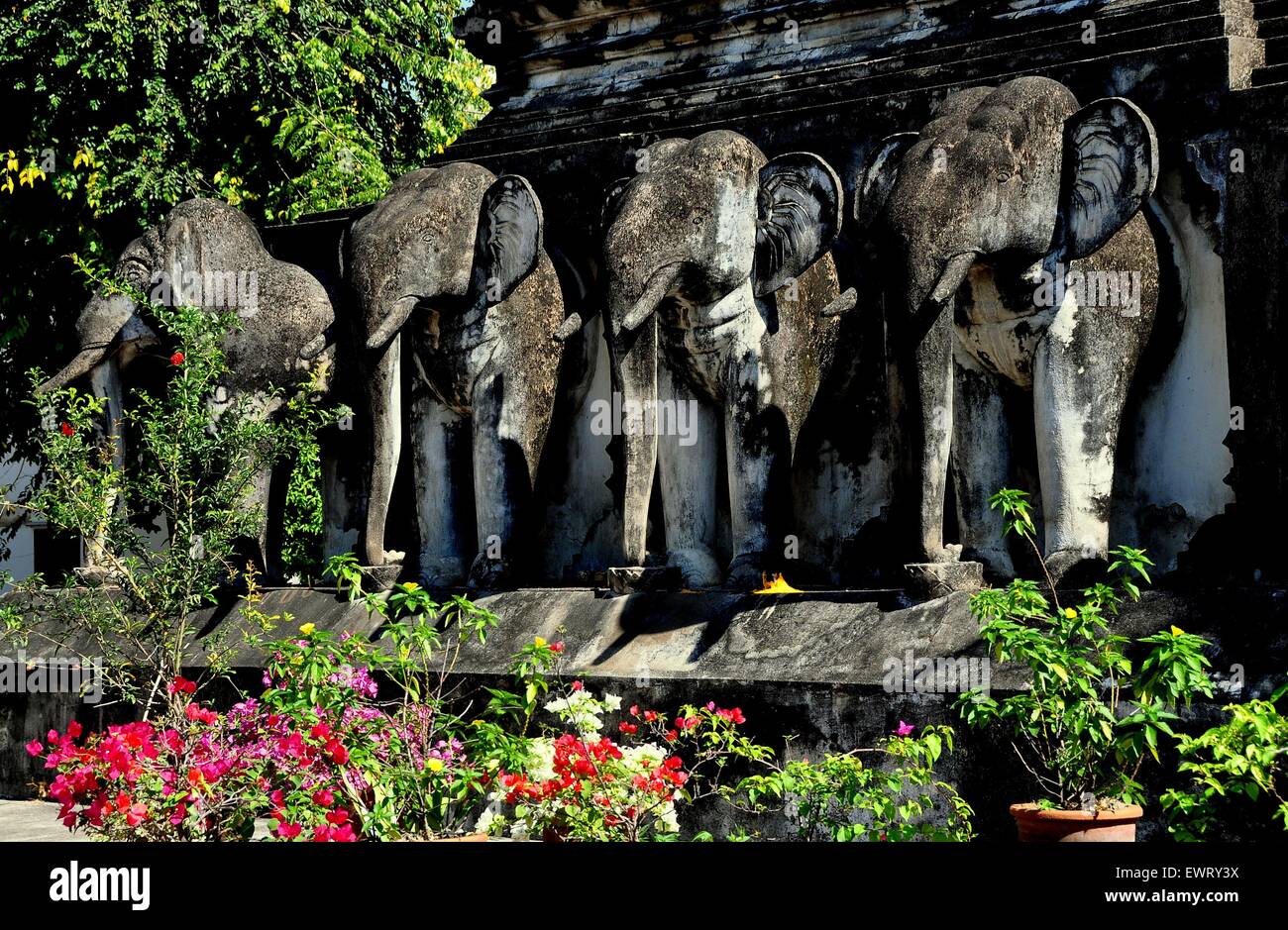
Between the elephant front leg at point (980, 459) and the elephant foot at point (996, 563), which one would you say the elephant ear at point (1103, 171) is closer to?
the elephant front leg at point (980, 459)

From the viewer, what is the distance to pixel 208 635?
10.5 m

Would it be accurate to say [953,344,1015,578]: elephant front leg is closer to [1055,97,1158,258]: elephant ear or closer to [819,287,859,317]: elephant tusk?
[819,287,859,317]: elephant tusk

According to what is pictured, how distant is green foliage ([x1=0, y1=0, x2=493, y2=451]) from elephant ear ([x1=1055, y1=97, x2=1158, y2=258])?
8862 millimetres

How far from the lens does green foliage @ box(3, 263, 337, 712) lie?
373 inches

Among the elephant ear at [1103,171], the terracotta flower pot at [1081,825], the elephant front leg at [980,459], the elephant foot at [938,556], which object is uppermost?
the elephant ear at [1103,171]

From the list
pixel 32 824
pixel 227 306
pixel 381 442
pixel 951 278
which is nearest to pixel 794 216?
pixel 951 278

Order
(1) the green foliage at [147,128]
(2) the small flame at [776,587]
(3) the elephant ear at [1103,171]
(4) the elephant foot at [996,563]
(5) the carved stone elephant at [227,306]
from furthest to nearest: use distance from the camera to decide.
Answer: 1. (1) the green foliage at [147,128]
2. (5) the carved stone elephant at [227,306]
3. (2) the small flame at [776,587]
4. (4) the elephant foot at [996,563]
5. (3) the elephant ear at [1103,171]

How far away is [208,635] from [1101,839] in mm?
5670

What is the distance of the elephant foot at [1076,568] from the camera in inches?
324

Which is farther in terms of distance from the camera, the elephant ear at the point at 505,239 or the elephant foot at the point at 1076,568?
the elephant ear at the point at 505,239

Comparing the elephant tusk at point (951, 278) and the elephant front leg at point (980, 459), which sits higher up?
the elephant tusk at point (951, 278)

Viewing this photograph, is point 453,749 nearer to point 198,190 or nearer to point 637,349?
point 637,349

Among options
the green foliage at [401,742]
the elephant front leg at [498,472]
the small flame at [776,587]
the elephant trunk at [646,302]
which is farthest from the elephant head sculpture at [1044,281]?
the elephant front leg at [498,472]

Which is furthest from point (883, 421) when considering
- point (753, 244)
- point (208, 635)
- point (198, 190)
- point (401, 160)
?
point (401, 160)
